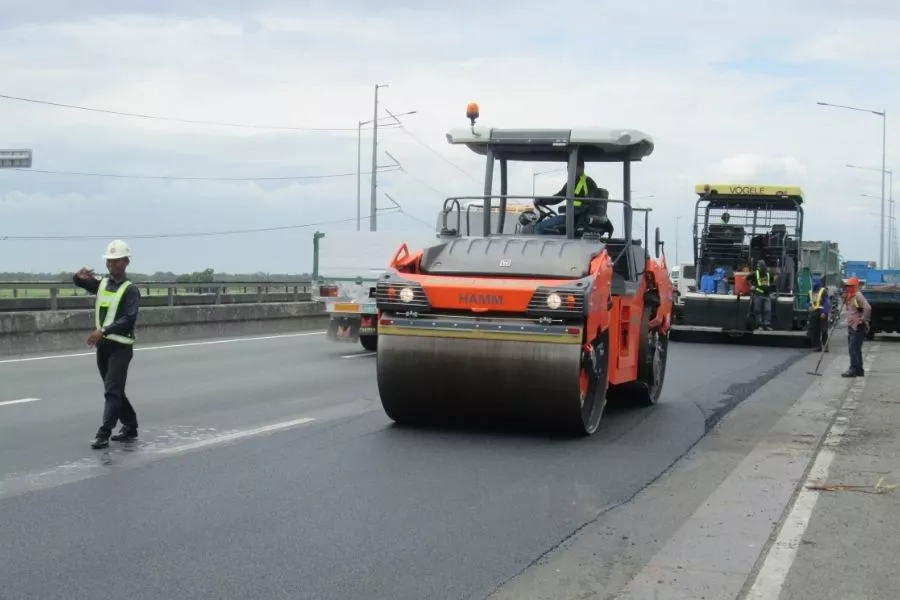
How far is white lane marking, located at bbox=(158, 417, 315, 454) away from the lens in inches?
351

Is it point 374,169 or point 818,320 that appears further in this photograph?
point 374,169

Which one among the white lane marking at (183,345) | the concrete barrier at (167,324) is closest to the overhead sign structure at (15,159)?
the concrete barrier at (167,324)

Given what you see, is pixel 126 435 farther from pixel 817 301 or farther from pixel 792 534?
pixel 817 301

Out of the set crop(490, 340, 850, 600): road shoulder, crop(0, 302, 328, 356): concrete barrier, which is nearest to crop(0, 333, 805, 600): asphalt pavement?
crop(490, 340, 850, 600): road shoulder

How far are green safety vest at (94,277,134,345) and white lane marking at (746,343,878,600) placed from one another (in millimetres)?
5155

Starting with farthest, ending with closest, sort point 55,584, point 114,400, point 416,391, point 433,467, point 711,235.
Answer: point 711,235
point 416,391
point 114,400
point 433,467
point 55,584

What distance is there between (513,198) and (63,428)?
4.56 metres

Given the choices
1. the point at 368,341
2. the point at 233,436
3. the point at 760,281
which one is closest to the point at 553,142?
the point at 233,436

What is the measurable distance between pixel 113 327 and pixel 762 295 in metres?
17.6

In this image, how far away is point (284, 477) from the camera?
7.80 metres

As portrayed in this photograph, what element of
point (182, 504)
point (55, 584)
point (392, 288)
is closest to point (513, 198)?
point (392, 288)

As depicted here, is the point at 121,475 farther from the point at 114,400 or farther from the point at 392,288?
the point at 392,288

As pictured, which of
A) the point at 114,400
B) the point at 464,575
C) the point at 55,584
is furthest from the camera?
the point at 114,400

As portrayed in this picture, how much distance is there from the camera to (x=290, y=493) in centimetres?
728
